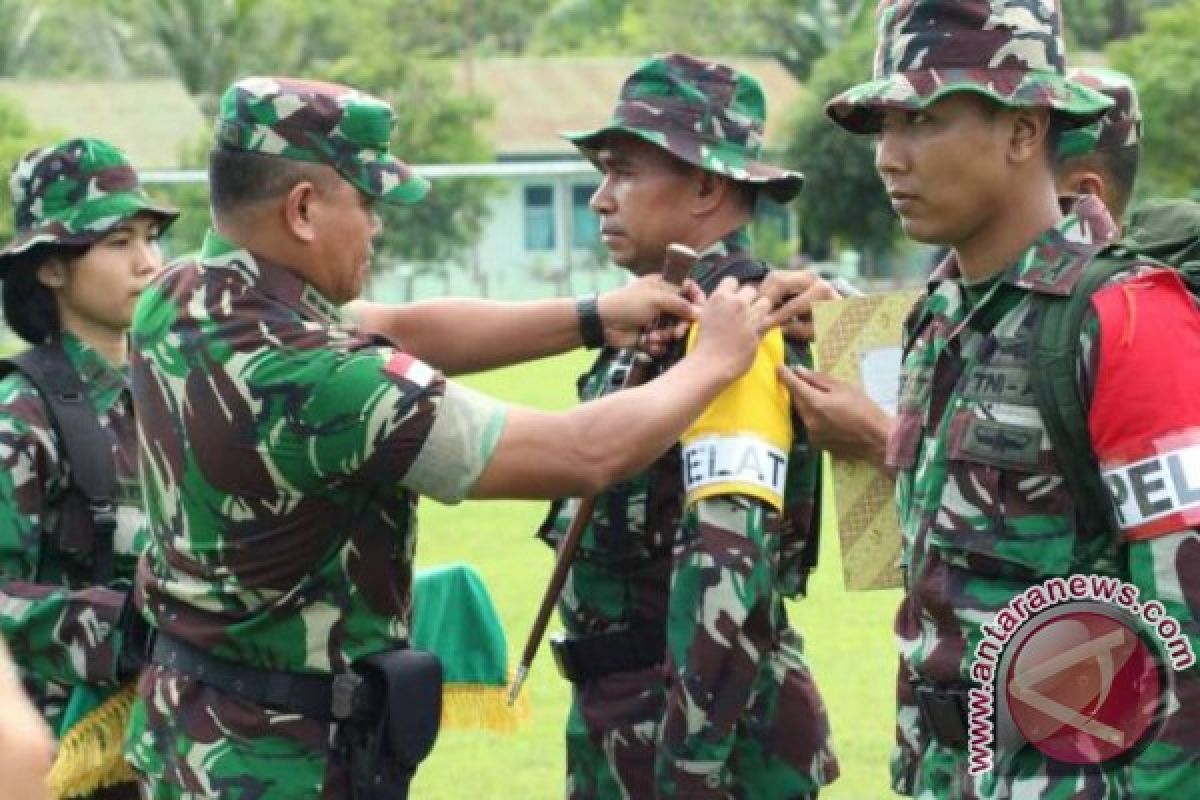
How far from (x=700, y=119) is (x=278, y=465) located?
1.57 meters

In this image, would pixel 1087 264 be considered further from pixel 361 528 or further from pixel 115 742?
pixel 115 742

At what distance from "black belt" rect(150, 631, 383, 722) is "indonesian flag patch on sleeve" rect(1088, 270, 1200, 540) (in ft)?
5.64

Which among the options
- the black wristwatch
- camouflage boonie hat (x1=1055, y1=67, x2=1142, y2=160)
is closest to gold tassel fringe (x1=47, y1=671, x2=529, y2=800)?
the black wristwatch

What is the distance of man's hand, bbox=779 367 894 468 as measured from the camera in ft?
16.7

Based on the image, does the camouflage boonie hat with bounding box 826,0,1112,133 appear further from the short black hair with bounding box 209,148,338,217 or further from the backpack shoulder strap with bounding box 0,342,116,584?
the backpack shoulder strap with bounding box 0,342,116,584

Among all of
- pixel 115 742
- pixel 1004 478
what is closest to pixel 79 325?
pixel 115 742

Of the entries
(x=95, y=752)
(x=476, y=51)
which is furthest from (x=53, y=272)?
(x=476, y=51)

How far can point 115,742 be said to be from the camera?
5770mm

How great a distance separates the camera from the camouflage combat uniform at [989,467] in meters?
3.78

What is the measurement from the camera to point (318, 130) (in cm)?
485

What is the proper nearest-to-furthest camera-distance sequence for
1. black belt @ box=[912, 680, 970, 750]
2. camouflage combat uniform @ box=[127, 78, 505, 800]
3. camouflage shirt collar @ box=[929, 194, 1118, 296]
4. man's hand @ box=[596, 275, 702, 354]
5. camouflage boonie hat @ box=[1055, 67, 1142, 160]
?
1. camouflage shirt collar @ box=[929, 194, 1118, 296]
2. black belt @ box=[912, 680, 970, 750]
3. camouflage combat uniform @ box=[127, 78, 505, 800]
4. camouflage boonie hat @ box=[1055, 67, 1142, 160]
5. man's hand @ box=[596, 275, 702, 354]

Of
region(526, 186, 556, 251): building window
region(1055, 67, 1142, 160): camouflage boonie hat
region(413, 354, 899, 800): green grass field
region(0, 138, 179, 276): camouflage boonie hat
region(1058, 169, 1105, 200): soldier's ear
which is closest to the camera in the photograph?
region(1055, 67, 1142, 160): camouflage boonie hat

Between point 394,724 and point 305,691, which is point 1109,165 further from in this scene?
point 305,691
